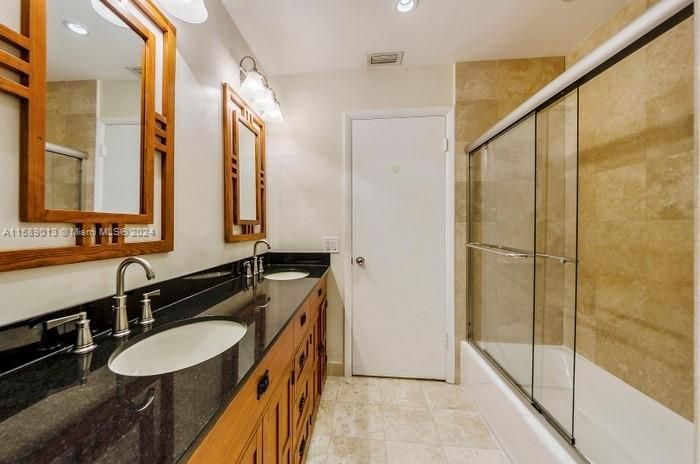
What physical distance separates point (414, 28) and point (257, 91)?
1.03m

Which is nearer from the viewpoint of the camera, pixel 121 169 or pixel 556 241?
pixel 121 169

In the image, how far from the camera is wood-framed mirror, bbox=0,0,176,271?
62 centimetres

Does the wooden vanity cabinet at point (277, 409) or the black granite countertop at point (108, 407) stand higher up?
the black granite countertop at point (108, 407)

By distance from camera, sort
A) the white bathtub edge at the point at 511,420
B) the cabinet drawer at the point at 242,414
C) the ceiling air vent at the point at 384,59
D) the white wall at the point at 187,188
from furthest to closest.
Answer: the ceiling air vent at the point at 384,59
the white bathtub edge at the point at 511,420
the white wall at the point at 187,188
the cabinet drawer at the point at 242,414

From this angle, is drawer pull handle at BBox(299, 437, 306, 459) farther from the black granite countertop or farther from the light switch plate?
the light switch plate

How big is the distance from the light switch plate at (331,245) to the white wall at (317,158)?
0.04m

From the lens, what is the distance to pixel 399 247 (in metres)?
2.06

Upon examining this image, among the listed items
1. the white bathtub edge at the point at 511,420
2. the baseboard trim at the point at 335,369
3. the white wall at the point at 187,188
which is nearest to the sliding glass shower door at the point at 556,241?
the white bathtub edge at the point at 511,420

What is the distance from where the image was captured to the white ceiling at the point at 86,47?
2.25 ft

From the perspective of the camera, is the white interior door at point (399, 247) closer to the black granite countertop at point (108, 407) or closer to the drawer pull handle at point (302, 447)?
the drawer pull handle at point (302, 447)

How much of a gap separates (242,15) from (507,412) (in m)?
2.62

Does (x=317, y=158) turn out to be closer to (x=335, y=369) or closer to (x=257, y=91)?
(x=257, y=91)

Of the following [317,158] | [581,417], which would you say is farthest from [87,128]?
[581,417]

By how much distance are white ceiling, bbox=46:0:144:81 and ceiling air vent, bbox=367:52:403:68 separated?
1.43 metres
